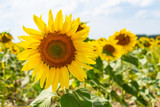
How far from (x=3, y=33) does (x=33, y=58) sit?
282 cm

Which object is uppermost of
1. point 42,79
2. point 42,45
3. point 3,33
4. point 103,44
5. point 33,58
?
point 3,33

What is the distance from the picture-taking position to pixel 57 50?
62.6 inches

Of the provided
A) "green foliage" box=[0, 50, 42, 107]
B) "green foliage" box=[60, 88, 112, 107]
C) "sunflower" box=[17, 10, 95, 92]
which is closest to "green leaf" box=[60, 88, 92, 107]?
"green foliage" box=[60, 88, 112, 107]

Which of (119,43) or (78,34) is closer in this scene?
(78,34)

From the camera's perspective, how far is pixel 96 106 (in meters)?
1.49

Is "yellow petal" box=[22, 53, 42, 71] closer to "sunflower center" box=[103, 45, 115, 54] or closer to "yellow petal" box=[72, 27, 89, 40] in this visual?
"yellow petal" box=[72, 27, 89, 40]

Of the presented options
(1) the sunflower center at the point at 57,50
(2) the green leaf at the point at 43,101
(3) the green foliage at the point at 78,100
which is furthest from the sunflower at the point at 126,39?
(2) the green leaf at the point at 43,101

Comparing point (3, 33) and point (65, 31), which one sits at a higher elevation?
point (3, 33)

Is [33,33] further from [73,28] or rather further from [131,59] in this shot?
[131,59]

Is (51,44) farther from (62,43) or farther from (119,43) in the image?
(119,43)

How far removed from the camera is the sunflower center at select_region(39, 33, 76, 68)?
151 centimetres

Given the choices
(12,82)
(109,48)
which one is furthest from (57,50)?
(12,82)

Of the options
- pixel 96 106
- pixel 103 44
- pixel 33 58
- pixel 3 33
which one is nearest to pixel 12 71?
pixel 3 33

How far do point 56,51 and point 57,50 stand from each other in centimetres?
1
